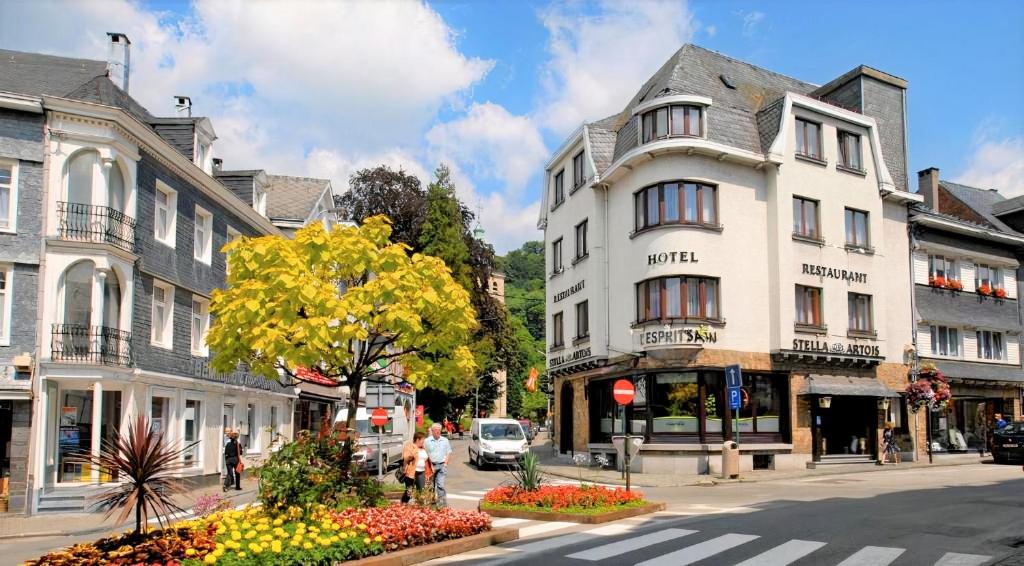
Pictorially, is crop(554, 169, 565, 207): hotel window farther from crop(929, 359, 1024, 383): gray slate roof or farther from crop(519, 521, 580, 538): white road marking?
crop(519, 521, 580, 538): white road marking

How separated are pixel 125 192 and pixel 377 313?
11019mm

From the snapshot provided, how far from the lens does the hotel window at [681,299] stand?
28516 mm

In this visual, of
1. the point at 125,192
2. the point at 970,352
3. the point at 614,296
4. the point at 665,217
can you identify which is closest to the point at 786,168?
the point at 665,217

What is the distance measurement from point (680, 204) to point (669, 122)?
2.79 metres

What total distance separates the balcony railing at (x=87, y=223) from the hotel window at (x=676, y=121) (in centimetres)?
1721

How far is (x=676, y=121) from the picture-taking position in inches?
1147

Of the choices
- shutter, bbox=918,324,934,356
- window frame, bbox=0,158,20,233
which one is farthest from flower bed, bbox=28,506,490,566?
shutter, bbox=918,324,934,356

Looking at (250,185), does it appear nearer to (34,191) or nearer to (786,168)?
(34,191)

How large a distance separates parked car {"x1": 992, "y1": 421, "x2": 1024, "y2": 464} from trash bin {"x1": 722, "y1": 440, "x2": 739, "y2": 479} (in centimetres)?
1104

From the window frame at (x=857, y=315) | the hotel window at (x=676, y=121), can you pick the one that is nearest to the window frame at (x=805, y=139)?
the hotel window at (x=676, y=121)

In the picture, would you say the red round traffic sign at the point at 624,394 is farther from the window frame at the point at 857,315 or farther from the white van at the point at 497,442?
the window frame at the point at 857,315

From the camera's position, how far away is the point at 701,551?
10891 millimetres

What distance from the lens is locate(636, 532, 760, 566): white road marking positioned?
10202mm

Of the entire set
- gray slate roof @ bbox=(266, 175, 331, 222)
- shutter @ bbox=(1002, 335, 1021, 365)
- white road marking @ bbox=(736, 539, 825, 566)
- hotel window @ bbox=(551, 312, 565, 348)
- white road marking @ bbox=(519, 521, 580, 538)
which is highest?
gray slate roof @ bbox=(266, 175, 331, 222)
